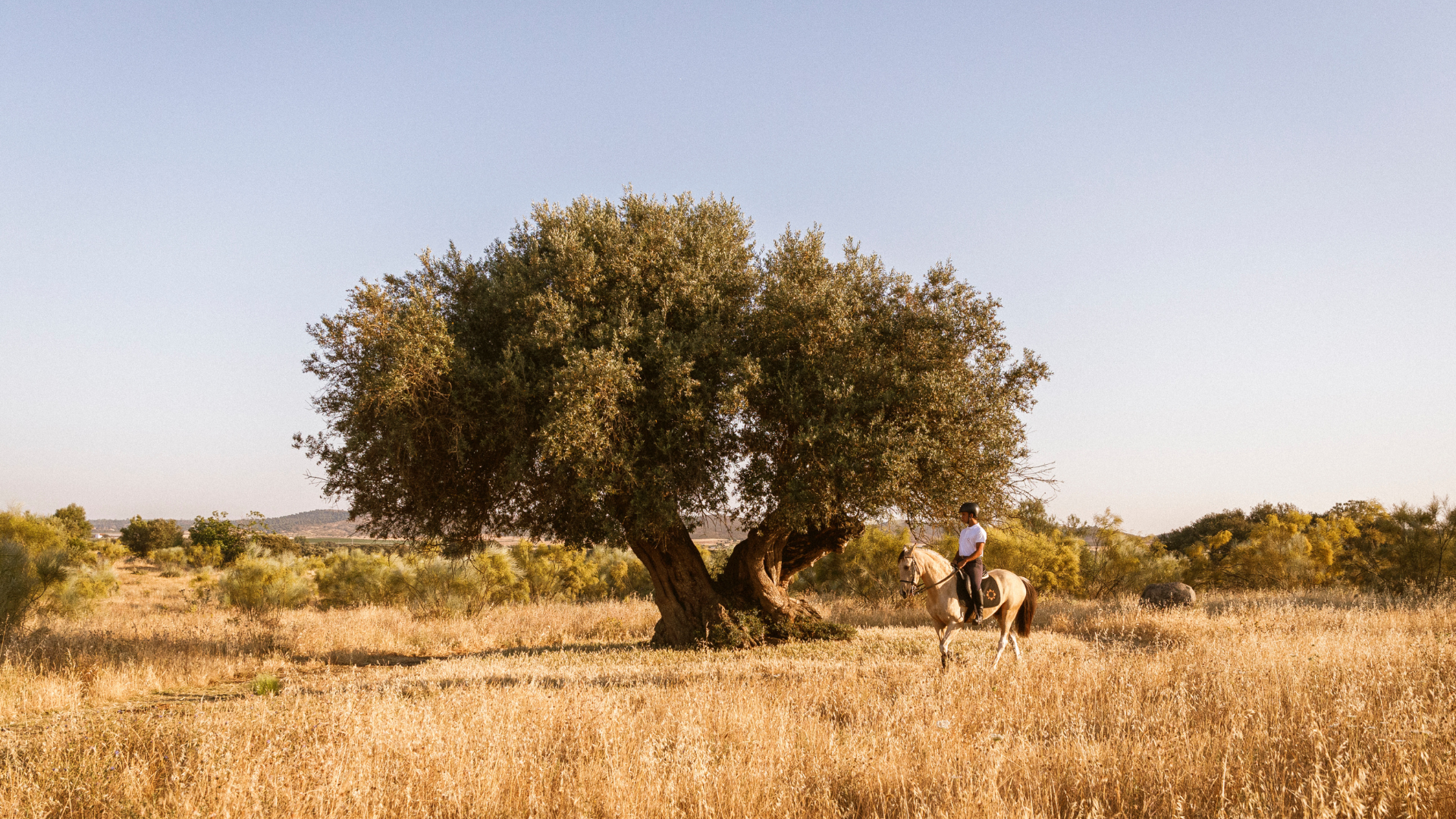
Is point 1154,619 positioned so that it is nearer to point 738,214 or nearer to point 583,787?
point 738,214

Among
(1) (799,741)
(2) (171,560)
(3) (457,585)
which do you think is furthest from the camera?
(2) (171,560)

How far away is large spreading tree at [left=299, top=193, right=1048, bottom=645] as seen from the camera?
1386 cm

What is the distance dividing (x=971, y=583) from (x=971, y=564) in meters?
0.33

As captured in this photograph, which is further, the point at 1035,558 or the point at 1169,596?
the point at 1035,558

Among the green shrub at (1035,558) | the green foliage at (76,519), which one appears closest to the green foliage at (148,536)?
the green foliage at (76,519)

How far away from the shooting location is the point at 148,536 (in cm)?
6012

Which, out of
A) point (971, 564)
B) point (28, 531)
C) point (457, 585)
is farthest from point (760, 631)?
point (28, 531)

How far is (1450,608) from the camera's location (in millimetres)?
16703

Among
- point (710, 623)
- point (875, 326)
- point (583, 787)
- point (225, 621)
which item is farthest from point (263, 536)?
point (583, 787)

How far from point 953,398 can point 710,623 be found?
25.1 ft

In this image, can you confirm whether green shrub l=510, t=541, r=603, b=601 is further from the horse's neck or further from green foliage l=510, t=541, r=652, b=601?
the horse's neck

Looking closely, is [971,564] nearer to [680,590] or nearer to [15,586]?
[680,590]

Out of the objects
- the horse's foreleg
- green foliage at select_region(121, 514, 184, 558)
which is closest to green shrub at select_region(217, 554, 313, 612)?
the horse's foreleg

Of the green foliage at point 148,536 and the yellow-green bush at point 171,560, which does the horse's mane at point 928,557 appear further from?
the green foliage at point 148,536
